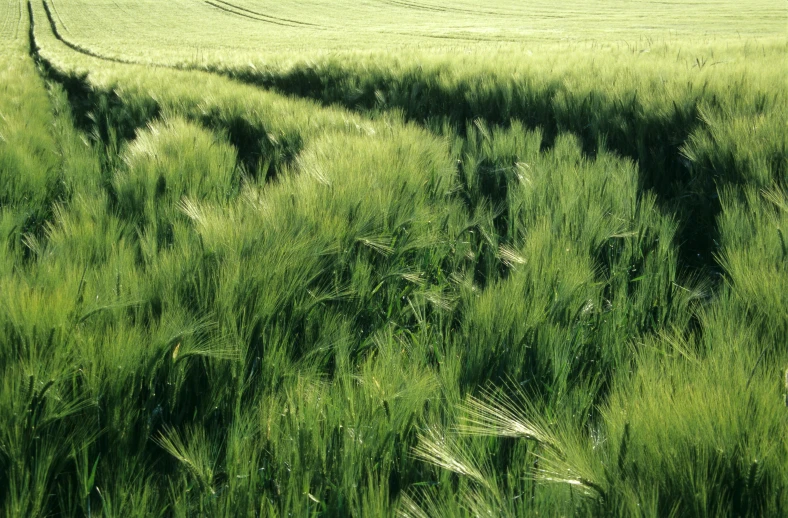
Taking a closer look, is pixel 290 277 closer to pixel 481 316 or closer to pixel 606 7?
pixel 481 316

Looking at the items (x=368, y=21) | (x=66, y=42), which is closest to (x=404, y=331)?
(x=66, y=42)

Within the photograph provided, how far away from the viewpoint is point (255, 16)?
31969mm

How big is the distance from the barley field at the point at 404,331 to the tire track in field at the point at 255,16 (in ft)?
89.6

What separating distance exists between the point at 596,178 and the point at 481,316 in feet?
3.43

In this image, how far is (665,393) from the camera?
29.7 inches

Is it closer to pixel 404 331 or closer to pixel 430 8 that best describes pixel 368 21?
pixel 430 8

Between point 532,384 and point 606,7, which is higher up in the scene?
point 606,7

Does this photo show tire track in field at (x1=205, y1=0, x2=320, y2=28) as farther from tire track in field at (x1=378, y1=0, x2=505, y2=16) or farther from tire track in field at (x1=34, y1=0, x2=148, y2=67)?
tire track in field at (x1=34, y1=0, x2=148, y2=67)

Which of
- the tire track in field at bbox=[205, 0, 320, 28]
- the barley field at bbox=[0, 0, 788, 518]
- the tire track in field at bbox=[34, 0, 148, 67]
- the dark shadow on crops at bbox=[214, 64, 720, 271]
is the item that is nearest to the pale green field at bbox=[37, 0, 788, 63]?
the tire track in field at bbox=[205, 0, 320, 28]

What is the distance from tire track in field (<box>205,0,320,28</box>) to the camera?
28648 millimetres

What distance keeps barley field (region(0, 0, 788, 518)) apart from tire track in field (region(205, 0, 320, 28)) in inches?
1075

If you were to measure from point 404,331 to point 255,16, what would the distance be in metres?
34.1

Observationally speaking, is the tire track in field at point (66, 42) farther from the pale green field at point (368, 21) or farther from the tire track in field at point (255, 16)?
the tire track in field at point (255, 16)

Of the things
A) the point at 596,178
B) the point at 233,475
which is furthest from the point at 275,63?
the point at 233,475
